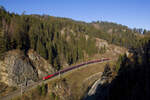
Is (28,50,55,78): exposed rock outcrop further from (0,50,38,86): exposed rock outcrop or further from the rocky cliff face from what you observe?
(0,50,38,86): exposed rock outcrop

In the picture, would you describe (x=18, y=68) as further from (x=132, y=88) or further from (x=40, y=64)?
(x=132, y=88)

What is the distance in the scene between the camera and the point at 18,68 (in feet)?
137

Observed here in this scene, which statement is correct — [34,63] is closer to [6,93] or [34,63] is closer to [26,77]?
[26,77]

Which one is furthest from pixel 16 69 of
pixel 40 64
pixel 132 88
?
pixel 132 88

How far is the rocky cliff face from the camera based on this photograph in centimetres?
3941

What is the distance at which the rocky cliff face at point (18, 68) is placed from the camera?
3941cm

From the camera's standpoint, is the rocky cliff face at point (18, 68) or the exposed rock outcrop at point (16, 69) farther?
the rocky cliff face at point (18, 68)

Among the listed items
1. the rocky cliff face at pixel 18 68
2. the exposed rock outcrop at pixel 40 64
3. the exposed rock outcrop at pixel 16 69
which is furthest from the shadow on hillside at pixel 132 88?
the exposed rock outcrop at pixel 16 69

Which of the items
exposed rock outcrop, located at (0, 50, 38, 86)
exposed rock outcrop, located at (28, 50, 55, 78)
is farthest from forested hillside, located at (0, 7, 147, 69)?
exposed rock outcrop, located at (0, 50, 38, 86)

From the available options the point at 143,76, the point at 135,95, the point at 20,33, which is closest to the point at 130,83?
the point at 143,76

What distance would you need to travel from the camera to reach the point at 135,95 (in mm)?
25250

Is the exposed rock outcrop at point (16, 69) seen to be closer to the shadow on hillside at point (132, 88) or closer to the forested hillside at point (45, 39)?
the forested hillside at point (45, 39)

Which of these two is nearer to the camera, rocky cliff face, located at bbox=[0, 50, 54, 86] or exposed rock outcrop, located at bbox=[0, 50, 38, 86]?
exposed rock outcrop, located at bbox=[0, 50, 38, 86]

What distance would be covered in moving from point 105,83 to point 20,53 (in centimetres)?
3472
